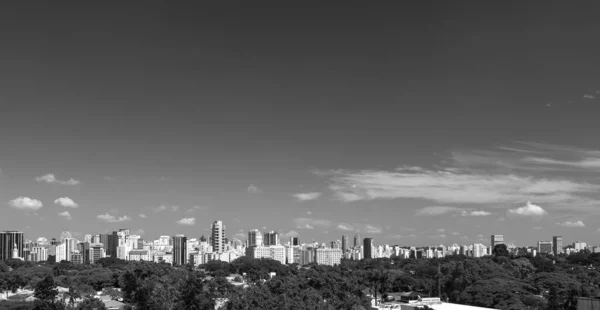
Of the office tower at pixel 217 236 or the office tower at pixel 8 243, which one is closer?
the office tower at pixel 8 243

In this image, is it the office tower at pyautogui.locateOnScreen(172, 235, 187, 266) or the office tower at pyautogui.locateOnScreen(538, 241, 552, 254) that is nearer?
the office tower at pyautogui.locateOnScreen(172, 235, 187, 266)

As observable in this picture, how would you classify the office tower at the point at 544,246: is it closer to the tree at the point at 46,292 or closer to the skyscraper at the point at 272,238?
the skyscraper at the point at 272,238

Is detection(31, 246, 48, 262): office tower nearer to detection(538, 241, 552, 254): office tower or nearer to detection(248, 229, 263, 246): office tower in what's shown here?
detection(248, 229, 263, 246): office tower

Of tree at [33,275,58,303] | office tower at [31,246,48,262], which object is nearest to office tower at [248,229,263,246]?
office tower at [31,246,48,262]

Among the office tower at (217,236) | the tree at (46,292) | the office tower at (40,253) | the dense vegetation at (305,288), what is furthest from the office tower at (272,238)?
the tree at (46,292)

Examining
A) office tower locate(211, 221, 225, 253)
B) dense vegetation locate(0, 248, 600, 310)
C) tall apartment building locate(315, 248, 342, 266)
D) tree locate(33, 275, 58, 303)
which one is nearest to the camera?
dense vegetation locate(0, 248, 600, 310)

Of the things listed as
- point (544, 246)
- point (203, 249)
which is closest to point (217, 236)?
point (203, 249)

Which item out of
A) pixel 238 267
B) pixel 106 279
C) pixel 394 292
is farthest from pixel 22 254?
pixel 394 292
